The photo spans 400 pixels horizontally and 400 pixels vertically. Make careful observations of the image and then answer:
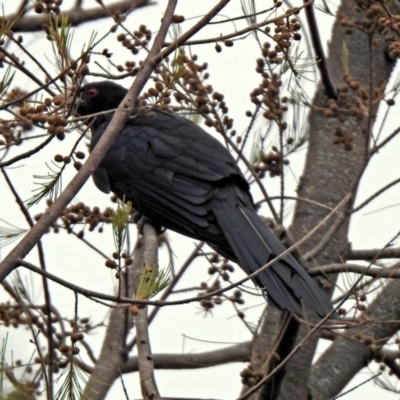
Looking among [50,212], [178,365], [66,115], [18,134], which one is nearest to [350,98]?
[178,365]

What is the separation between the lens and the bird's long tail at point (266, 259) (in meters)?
3.63

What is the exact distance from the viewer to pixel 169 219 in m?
4.44

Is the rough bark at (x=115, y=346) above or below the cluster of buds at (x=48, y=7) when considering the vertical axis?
Result: below

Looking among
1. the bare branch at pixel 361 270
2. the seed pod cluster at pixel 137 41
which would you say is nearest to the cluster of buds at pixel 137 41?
the seed pod cluster at pixel 137 41

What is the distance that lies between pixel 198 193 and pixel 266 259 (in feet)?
1.93

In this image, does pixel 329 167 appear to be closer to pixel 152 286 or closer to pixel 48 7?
pixel 48 7

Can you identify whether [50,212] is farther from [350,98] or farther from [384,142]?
[350,98]

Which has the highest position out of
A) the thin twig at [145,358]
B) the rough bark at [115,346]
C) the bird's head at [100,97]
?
the bird's head at [100,97]

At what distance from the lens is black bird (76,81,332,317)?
3.68 m

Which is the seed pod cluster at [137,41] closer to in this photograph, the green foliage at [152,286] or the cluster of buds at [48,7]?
the cluster of buds at [48,7]

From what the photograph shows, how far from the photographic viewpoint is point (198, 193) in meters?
4.35

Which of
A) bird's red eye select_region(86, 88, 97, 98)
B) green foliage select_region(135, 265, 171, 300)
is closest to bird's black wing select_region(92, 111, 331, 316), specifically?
bird's red eye select_region(86, 88, 97, 98)

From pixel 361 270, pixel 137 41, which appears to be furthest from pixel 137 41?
pixel 361 270

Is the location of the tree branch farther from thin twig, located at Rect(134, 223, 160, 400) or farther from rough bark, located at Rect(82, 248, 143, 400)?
thin twig, located at Rect(134, 223, 160, 400)
